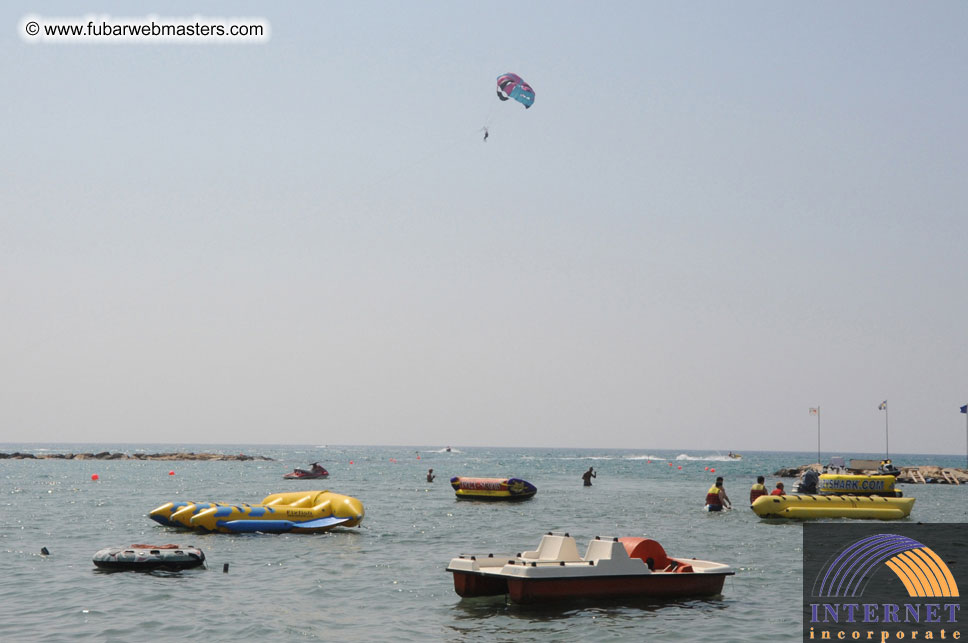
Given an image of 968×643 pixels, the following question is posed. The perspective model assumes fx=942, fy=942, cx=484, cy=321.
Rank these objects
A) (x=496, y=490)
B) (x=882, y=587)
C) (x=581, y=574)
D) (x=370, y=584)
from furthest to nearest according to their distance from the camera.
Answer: (x=496, y=490), (x=370, y=584), (x=882, y=587), (x=581, y=574)

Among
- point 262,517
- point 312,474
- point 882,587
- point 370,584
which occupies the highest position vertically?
point 882,587

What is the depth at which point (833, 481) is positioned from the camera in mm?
46062

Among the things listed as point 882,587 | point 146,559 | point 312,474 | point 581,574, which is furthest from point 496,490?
point 581,574

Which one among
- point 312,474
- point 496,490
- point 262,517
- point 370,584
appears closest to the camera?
point 370,584

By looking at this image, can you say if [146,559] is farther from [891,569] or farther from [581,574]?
[891,569]

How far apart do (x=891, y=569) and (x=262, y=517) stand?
21.3m

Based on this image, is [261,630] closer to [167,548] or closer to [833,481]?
[167,548]

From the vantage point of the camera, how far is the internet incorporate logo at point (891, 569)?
2244cm

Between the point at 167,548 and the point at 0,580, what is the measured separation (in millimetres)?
3981

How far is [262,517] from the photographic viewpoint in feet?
114

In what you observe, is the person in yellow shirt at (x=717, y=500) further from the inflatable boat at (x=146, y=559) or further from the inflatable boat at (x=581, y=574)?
the inflatable boat at (x=146, y=559)

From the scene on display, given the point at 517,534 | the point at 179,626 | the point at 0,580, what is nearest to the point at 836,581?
the point at 517,534

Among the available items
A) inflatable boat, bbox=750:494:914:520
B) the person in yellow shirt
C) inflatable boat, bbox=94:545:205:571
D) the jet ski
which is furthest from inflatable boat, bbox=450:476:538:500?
inflatable boat, bbox=94:545:205:571

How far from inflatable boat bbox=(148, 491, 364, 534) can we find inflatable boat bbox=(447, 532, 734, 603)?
51.8ft
